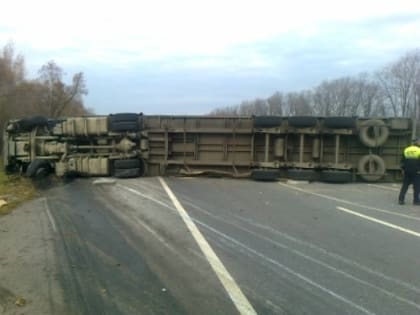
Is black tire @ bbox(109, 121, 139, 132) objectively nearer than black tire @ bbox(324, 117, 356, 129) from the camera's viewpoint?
No

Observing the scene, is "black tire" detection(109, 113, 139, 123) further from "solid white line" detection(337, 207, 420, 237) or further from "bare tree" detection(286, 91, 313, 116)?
"bare tree" detection(286, 91, 313, 116)

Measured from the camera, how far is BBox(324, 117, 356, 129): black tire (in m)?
15.6

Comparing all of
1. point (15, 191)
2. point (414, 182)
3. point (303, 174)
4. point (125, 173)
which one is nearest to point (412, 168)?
point (414, 182)

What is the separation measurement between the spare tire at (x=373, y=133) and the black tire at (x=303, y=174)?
2.04m

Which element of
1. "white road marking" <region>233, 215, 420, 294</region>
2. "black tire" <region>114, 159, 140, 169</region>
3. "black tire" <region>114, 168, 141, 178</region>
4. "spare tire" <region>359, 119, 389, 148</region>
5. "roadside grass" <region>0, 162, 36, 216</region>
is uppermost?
"spare tire" <region>359, 119, 389, 148</region>

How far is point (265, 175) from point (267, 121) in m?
1.93

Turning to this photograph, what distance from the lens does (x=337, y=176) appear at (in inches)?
607

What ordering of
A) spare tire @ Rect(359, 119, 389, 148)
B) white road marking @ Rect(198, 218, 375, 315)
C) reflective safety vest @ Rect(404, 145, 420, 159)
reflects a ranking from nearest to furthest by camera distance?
1. white road marking @ Rect(198, 218, 375, 315)
2. reflective safety vest @ Rect(404, 145, 420, 159)
3. spare tire @ Rect(359, 119, 389, 148)

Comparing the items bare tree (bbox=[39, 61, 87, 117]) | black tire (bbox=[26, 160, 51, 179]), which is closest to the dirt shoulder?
black tire (bbox=[26, 160, 51, 179])

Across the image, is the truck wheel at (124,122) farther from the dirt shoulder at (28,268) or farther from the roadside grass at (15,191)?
the dirt shoulder at (28,268)

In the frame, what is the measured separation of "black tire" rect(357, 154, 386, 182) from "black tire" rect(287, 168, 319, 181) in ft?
5.17

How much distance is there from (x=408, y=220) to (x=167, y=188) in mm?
6737

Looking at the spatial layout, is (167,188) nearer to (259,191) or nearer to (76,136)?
(259,191)

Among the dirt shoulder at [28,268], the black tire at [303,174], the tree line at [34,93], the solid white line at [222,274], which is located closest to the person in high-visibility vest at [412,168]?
the black tire at [303,174]
